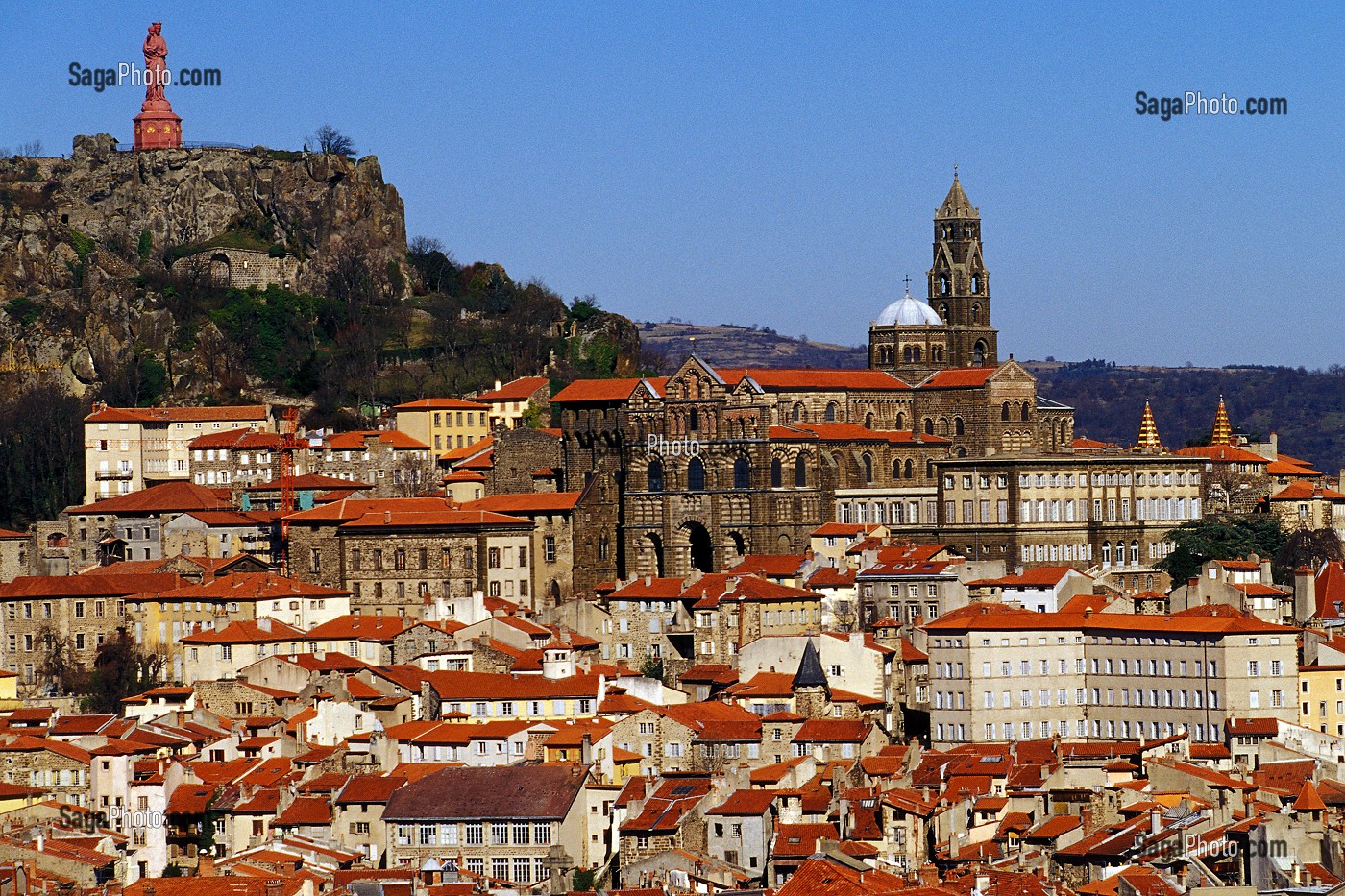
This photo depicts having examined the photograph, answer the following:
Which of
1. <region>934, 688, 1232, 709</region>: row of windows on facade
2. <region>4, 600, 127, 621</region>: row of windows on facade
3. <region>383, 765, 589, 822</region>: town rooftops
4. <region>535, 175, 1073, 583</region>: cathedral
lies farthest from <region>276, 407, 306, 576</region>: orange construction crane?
<region>934, 688, 1232, 709</region>: row of windows on facade

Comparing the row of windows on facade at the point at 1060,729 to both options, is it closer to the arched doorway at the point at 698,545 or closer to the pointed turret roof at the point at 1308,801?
the pointed turret roof at the point at 1308,801

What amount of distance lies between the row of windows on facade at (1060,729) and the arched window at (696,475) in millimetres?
22633

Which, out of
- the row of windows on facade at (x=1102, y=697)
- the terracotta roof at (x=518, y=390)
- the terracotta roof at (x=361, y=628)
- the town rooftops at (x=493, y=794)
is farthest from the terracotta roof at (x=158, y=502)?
the row of windows on facade at (x=1102, y=697)

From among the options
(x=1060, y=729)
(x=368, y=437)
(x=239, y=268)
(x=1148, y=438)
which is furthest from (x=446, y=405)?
(x=1060, y=729)

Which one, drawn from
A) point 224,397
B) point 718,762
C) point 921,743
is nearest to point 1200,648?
point 921,743

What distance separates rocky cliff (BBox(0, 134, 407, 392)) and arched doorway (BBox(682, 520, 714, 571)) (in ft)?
131

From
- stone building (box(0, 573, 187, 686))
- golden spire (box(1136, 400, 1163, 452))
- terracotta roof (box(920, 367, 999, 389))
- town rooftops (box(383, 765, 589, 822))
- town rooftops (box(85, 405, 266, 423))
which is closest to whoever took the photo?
town rooftops (box(383, 765, 589, 822))

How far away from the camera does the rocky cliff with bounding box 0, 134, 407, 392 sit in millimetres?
139125

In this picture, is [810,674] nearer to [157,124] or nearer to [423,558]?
[423,558]

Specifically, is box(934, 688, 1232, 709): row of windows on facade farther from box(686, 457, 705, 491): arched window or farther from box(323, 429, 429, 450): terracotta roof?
box(323, 429, 429, 450): terracotta roof

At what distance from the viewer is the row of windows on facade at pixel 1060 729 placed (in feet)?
280

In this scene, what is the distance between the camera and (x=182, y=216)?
143125mm

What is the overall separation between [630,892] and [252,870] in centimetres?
937

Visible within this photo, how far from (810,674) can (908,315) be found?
39.8 metres
